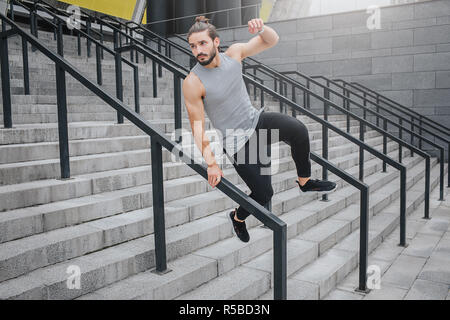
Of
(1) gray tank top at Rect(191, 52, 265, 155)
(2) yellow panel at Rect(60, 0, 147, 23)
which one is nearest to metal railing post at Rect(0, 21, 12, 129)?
(1) gray tank top at Rect(191, 52, 265, 155)

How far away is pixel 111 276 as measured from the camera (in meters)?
2.68

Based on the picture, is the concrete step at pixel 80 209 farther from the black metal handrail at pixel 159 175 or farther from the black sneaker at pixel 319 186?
the black sneaker at pixel 319 186

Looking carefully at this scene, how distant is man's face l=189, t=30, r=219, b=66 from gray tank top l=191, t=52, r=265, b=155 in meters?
0.09

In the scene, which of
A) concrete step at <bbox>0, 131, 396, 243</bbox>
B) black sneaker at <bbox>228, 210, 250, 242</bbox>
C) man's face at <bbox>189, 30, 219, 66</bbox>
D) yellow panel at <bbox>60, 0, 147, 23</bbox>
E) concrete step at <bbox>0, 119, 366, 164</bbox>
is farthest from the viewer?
yellow panel at <bbox>60, 0, 147, 23</bbox>

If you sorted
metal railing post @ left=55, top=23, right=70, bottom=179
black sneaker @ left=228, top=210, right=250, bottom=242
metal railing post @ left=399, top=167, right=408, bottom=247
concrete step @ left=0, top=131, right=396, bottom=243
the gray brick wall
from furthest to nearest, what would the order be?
the gray brick wall < metal railing post @ left=399, top=167, right=408, bottom=247 < metal railing post @ left=55, top=23, right=70, bottom=179 < black sneaker @ left=228, top=210, right=250, bottom=242 < concrete step @ left=0, top=131, right=396, bottom=243

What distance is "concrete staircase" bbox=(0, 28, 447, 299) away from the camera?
2.62 meters

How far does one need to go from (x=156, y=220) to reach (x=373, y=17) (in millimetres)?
9697

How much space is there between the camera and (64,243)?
2.69 m

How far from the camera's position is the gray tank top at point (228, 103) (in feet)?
8.22

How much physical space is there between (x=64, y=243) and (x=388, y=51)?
9865 millimetres

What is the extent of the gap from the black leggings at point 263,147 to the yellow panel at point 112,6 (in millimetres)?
13992

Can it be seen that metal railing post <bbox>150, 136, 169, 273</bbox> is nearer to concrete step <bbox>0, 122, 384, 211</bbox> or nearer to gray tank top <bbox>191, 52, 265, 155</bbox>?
gray tank top <bbox>191, 52, 265, 155</bbox>

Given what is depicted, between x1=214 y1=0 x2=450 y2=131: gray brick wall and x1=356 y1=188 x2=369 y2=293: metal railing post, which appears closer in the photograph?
x1=356 y1=188 x2=369 y2=293: metal railing post

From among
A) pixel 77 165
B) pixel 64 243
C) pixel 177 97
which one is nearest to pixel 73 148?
pixel 77 165
